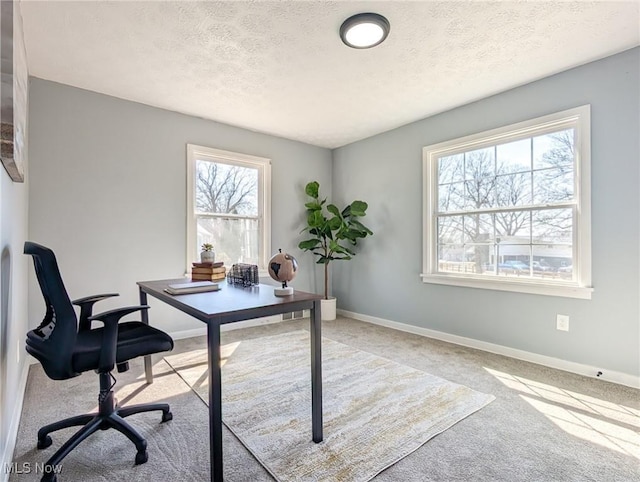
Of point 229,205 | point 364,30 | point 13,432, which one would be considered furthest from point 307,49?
point 13,432

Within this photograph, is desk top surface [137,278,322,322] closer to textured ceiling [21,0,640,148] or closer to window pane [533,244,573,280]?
textured ceiling [21,0,640,148]

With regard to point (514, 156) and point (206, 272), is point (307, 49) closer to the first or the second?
point (206, 272)

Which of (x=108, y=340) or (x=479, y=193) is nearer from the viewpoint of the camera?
(x=108, y=340)

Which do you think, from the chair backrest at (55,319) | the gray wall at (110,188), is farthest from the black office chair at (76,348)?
the gray wall at (110,188)

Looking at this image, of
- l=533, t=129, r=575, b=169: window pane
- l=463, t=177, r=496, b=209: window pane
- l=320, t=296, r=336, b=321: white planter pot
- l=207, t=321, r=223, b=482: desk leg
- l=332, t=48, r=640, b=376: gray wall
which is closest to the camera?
l=207, t=321, r=223, b=482: desk leg

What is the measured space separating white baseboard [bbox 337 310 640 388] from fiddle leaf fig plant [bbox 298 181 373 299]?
1.06 meters

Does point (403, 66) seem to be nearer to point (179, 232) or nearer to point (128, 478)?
point (179, 232)

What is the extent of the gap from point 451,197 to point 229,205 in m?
2.63

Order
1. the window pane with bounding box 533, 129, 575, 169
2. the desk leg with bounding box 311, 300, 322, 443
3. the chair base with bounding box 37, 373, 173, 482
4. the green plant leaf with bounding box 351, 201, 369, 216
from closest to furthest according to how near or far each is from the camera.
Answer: the chair base with bounding box 37, 373, 173, 482 → the desk leg with bounding box 311, 300, 322, 443 → the window pane with bounding box 533, 129, 575, 169 → the green plant leaf with bounding box 351, 201, 369, 216

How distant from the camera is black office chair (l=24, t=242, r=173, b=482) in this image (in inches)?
58.4

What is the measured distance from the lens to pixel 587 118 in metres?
2.66

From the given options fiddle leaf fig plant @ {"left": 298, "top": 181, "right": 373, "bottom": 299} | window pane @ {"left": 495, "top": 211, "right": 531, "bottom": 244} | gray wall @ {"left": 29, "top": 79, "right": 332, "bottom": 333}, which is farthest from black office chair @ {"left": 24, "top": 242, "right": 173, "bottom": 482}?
window pane @ {"left": 495, "top": 211, "right": 531, "bottom": 244}

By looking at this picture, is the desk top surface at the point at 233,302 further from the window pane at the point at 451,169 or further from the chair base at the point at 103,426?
the window pane at the point at 451,169

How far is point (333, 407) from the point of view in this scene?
2109 mm
